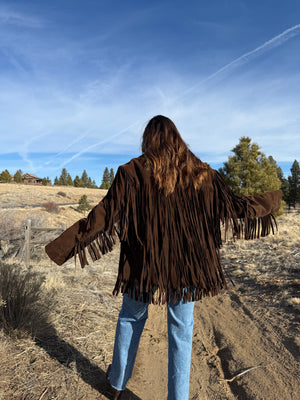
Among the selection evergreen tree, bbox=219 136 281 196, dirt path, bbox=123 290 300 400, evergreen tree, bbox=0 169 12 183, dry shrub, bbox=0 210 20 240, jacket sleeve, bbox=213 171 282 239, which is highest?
evergreen tree, bbox=0 169 12 183

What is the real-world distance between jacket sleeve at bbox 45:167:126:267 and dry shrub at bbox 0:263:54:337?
4.17 ft

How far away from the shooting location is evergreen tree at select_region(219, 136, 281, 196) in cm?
1739

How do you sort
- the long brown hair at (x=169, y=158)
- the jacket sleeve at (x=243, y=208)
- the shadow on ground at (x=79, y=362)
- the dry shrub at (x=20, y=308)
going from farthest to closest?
the dry shrub at (x=20, y=308) < the shadow on ground at (x=79, y=362) < the jacket sleeve at (x=243, y=208) < the long brown hair at (x=169, y=158)

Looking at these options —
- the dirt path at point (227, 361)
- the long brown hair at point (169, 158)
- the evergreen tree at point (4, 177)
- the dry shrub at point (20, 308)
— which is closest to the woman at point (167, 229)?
the long brown hair at point (169, 158)

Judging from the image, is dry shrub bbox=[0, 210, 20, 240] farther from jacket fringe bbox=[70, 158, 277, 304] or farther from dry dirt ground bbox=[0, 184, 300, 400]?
jacket fringe bbox=[70, 158, 277, 304]

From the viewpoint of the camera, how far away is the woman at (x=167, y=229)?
69.6 inches

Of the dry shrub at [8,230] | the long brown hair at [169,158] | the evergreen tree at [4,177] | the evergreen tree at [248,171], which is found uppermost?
the evergreen tree at [4,177]

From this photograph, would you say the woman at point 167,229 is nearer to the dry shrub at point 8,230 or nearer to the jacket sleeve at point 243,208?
the jacket sleeve at point 243,208

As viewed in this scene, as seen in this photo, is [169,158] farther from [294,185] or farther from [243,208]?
[294,185]

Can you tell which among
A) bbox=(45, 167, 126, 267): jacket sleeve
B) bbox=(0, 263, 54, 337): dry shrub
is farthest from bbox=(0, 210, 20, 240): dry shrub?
bbox=(45, 167, 126, 267): jacket sleeve

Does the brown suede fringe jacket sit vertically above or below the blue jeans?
above

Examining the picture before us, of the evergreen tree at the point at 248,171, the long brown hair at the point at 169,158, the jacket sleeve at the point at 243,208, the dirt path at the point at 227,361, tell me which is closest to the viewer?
the long brown hair at the point at 169,158

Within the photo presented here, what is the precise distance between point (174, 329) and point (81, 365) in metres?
1.13

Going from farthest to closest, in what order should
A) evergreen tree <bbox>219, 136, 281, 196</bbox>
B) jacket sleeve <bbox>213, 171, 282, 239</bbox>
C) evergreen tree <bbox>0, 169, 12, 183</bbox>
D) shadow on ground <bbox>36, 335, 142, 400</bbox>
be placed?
evergreen tree <bbox>0, 169, 12, 183</bbox>, evergreen tree <bbox>219, 136, 281, 196</bbox>, shadow on ground <bbox>36, 335, 142, 400</bbox>, jacket sleeve <bbox>213, 171, 282, 239</bbox>
